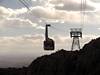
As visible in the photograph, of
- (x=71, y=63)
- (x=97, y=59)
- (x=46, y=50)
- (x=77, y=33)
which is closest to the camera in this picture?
(x=97, y=59)

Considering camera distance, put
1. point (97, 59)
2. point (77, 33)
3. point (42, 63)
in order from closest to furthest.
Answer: point (97, 59) → point (42, 63) → point (77, 33)

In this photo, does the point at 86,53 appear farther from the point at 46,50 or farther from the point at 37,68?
the point at 46,50

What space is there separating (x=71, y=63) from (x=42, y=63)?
7322mm

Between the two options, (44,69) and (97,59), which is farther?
(44,69)

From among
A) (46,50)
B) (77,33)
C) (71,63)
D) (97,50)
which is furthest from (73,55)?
(77,33)

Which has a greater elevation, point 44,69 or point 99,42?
point 99,42

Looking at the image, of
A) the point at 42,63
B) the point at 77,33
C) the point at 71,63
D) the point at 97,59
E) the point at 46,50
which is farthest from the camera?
the point at 77,33

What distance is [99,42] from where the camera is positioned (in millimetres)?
64000

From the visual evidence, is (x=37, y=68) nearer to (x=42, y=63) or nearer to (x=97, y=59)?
(x=42, y=63)

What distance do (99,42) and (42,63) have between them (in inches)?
489

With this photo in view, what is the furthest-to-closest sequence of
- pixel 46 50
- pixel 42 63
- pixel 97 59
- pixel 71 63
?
1. pixel 46 50
2. pixel 42 63
3. pixel 71 63
4. pixel 97 59

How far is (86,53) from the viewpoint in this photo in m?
63.6

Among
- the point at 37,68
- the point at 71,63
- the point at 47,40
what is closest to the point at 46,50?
the point at 47,40

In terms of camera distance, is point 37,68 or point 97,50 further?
point 37,68
